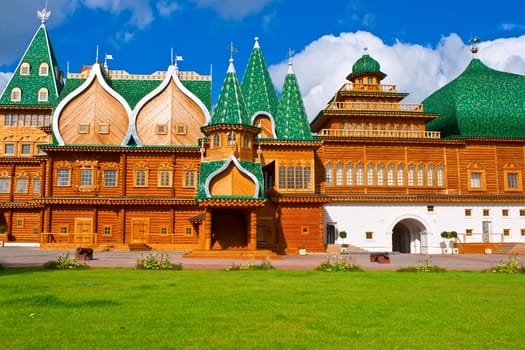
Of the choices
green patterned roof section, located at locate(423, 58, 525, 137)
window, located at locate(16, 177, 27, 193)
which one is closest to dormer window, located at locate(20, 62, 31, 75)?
window, located at locate(16, 177, 27, 193)

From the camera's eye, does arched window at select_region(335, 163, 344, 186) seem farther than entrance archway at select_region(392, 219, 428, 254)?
No

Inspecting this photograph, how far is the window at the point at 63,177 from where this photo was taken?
116 feet

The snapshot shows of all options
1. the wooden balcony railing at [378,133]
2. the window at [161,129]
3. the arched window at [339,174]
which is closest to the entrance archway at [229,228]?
the arched window at [339,174]

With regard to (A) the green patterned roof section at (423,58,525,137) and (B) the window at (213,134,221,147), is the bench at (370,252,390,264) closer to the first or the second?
(B) the window at (213,134,221,147)

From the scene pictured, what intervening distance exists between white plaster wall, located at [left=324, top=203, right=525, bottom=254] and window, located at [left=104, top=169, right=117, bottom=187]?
1490 cm

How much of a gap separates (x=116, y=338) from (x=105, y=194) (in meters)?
29.7

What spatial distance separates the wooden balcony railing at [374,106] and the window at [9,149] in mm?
26180

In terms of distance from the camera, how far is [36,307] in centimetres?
907

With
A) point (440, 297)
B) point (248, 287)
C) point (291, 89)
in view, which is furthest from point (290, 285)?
point (291, 89)

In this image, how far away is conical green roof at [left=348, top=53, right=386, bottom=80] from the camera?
1625 inches

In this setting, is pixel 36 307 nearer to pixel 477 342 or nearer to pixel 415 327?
pixel 415 327

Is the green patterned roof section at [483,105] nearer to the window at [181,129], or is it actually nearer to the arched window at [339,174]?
the arched window at [339,174]

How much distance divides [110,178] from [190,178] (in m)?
5.57

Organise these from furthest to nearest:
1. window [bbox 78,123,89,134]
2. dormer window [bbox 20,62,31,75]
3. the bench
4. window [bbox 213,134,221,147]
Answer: dormer window [bbox 20,62,31,75], window [bbox 78,123,89,134], window [bbox 213,134,221,147], the bench
